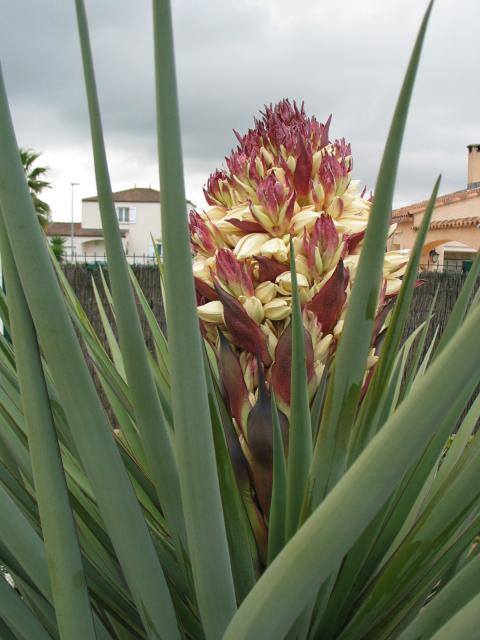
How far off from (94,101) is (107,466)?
25cm

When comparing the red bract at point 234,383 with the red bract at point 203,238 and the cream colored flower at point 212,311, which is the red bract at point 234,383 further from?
the red bract at point 203,238

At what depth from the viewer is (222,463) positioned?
0.63 meters

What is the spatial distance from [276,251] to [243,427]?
21 centimetres

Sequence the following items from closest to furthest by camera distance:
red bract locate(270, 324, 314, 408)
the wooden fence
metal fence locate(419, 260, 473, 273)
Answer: red bract locate(270, 324, 314, 408), the wooden fence, metal fence locate(419, 260, 473, 273)

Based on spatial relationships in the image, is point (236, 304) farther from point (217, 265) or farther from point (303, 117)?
point (303, 117)

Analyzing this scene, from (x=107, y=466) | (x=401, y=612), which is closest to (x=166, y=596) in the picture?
(x=107, y=466)

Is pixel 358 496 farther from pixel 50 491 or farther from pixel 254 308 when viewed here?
pixel 254 308

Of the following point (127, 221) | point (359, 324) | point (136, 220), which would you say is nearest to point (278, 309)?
point (359, 324)

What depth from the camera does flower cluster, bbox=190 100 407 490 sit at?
0.71 m

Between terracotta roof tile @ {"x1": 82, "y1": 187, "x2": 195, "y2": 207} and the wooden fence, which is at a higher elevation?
terracotta roof tile @ {"x1": 82, "y1": 187, "x2": 195, "y2": 207}

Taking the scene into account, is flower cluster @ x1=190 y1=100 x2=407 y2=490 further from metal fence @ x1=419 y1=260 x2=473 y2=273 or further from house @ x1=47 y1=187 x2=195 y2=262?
house @ x1=47 y1=187 x2=195 y2=262

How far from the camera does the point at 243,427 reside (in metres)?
0.72

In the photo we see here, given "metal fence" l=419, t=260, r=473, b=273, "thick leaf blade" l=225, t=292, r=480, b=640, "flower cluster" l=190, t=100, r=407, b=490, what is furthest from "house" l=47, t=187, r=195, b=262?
"thick leaf blade" l=225, t=292, r=480, b=640

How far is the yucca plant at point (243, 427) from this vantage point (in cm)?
36
